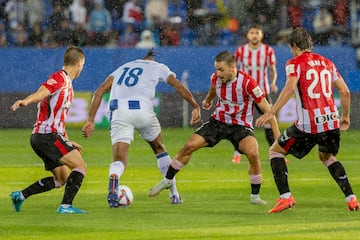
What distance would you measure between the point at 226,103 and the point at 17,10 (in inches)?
689

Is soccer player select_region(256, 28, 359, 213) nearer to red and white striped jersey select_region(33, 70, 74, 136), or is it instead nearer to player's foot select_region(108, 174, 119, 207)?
player's foot select_region(108, 174, 119, 207)

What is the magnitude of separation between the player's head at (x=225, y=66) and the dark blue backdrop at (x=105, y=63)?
1524 cm

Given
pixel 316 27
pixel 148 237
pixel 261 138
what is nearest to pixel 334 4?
pixel 316 27

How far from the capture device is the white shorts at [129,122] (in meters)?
13.1

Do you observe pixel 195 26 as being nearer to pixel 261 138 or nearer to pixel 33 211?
pixel 261 138

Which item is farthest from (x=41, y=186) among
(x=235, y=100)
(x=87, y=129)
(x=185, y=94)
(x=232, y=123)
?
(x=235, y=100)

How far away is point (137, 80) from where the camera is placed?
43.6 feet

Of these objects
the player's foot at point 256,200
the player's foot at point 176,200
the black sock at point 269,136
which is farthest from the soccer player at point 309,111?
the black sock at point 269,136

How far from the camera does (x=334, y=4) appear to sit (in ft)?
101

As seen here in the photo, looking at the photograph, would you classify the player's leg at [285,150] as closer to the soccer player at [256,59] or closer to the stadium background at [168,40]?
the soccer player at [256,59]

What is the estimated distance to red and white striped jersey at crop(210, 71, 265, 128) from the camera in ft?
44.2

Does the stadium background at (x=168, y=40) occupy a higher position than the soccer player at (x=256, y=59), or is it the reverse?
the soccer player at (x=256, y=59)

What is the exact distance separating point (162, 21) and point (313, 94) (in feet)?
59.8

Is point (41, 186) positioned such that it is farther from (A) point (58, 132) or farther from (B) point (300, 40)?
(B) point (300, 40)
